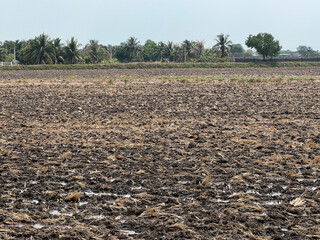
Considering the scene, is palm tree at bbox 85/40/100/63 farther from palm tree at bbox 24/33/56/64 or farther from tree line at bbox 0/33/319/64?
palm tree at bbox 24/33/56/64

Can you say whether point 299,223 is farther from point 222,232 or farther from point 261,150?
point 261,150

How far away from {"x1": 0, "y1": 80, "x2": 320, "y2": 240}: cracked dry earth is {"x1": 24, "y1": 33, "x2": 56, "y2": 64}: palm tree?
78.6 meters

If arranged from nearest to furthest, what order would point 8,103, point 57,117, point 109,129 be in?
point 109,129, point 57,117, point 8,103

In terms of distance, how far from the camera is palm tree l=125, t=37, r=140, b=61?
13050 centimetres

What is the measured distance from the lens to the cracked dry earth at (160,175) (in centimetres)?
721

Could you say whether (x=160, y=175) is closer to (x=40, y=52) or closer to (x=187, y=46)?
(x=40, y=52)

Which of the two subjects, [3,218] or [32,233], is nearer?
[32,233]

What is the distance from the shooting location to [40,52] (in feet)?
316

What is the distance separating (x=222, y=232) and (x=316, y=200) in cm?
224

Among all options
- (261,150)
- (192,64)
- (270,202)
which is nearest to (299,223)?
(270,202)

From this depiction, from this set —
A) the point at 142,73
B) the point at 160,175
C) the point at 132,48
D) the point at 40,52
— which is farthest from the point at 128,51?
the point at 160,175

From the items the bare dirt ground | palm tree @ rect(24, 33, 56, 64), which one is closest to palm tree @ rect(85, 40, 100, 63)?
palm tree @ rect(24, 33, 56, 64)

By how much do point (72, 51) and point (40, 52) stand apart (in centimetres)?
629

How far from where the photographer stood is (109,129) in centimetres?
1603
